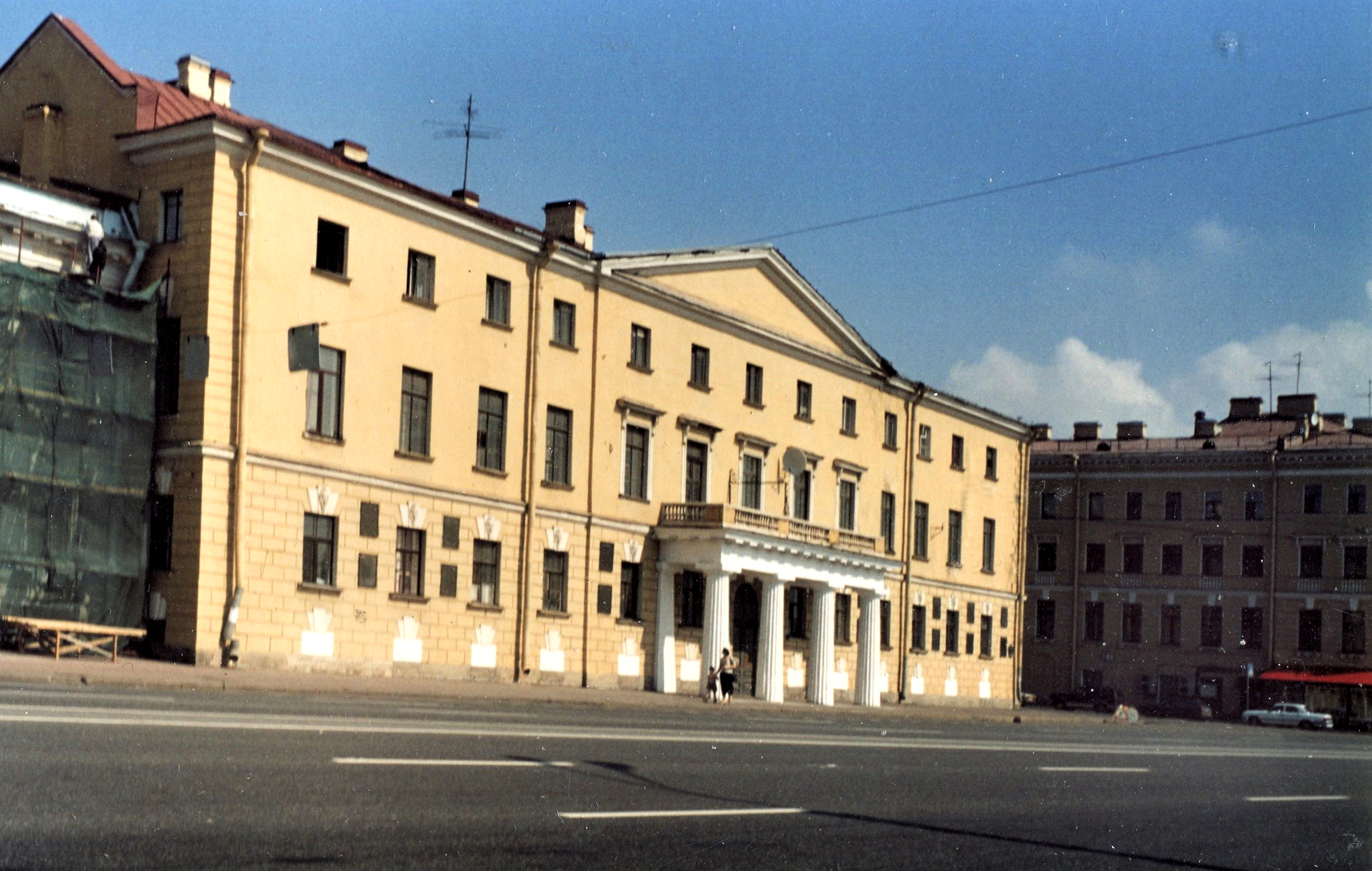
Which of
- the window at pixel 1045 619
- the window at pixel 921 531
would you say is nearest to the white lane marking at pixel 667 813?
the window at pixel 921 531

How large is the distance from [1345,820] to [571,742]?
278 inches

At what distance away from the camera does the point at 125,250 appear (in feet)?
112

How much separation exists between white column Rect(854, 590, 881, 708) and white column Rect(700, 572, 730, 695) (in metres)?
9.43

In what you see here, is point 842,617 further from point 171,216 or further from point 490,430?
point 171,216

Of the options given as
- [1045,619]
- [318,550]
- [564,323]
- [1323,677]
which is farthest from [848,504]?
[1045,619]

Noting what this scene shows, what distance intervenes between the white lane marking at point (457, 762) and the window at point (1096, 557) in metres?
77.0

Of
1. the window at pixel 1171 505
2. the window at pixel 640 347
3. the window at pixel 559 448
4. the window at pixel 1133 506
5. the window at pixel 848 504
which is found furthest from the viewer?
the window at pixel 1133 506

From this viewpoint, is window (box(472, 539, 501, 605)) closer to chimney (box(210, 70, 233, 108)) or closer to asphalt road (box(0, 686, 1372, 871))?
chimney (box(210, 70, 233, 108))

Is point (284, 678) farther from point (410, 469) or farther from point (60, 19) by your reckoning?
point (60, 19)

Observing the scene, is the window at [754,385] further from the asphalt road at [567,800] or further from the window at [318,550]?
the asphalt road at [567,800]

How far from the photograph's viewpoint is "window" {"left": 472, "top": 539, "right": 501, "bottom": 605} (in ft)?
129

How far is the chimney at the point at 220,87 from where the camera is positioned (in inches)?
1559

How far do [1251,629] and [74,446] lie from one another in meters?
65.0

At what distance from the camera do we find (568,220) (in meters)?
46.6
